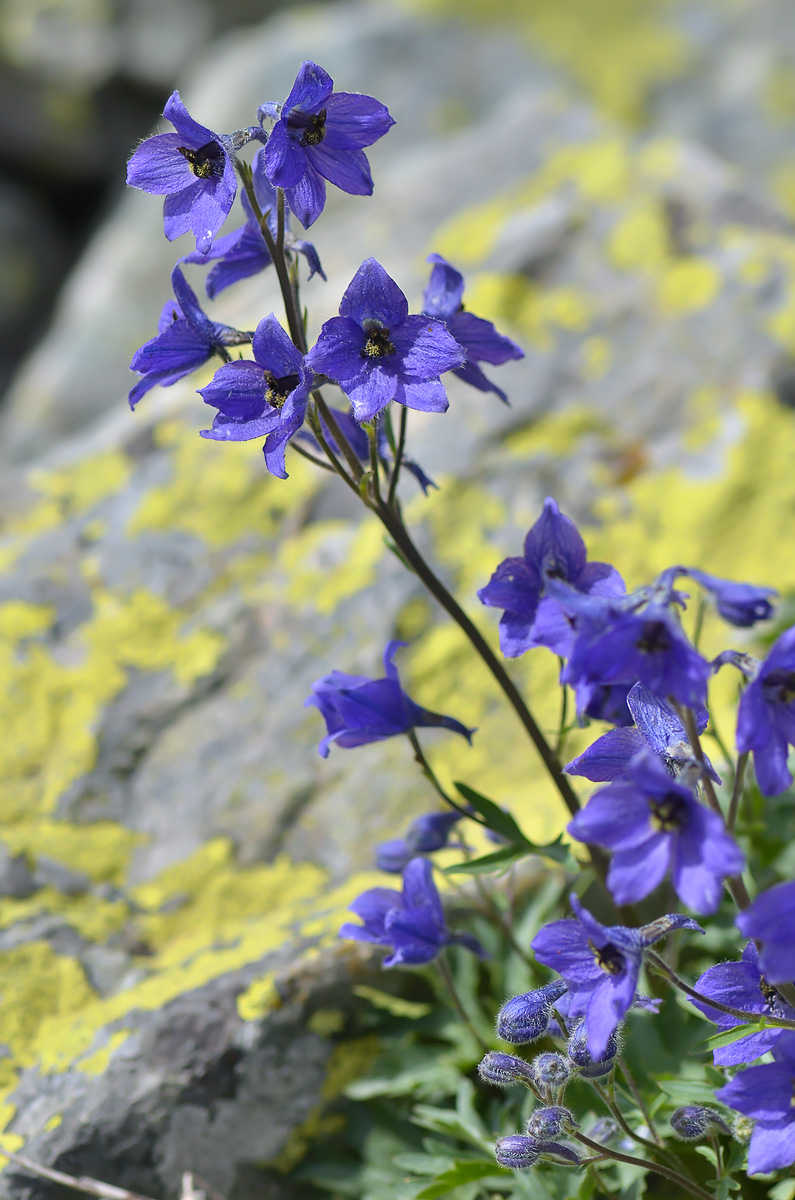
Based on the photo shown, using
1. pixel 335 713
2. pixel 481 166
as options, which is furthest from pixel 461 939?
pixel 481 166

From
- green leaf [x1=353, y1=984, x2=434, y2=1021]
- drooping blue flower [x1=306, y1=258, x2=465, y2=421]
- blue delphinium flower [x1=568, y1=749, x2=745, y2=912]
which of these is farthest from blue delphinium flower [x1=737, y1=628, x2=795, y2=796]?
green leaf [x1=353, y1=984, x2=434, y2=1021]

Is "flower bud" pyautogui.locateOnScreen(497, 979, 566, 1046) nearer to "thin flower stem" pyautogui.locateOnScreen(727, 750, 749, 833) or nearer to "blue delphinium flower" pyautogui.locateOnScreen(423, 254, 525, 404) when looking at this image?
"thin flower stem" pyautogui.locateOnScreen(727, 750, 749, 833)

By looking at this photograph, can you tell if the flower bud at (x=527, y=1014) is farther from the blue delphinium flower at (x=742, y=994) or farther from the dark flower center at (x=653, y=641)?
the dark flower center at (x=653, y=641)

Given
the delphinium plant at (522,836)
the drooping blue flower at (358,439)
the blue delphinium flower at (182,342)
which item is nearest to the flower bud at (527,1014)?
the delphinium plant at (522,836)

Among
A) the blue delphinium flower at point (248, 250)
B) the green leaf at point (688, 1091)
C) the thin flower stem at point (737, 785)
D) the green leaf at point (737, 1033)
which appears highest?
the blue delphinium flower at point (248, 250)

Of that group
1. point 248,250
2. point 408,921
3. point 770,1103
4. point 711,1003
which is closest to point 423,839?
point 408,921

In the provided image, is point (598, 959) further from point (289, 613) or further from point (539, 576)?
point (289, 613)

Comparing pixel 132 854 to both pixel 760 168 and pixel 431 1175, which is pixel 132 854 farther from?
pixel 760 168
